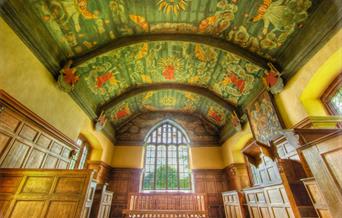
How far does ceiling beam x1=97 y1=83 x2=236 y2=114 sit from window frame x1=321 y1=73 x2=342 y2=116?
3.13 metres

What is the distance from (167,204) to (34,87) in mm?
5694

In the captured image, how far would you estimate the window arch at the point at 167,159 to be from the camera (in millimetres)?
7699

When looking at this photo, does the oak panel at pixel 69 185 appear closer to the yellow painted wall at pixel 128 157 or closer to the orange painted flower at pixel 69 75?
the orange painted flower at pixel 69 75

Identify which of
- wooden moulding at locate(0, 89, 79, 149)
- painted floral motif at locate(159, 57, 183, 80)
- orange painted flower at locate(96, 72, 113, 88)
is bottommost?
wooden moulding at locate(0, 89, 79, 149)

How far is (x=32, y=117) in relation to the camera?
135 inches

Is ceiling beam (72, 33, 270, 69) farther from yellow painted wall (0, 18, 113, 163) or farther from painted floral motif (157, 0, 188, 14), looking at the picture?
yellow painted wall (0, 18, 113, 163)

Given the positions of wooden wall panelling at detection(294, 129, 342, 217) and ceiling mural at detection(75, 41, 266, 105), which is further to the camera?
ceiling mural at detection(75, 41, 266, 105)

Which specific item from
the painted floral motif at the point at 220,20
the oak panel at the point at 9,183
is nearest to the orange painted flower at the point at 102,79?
the painted floral motif at the point at 220,20

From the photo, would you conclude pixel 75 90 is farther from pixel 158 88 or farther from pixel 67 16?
pixel 158 88

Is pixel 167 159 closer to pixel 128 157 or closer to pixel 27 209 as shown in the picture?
pixel 128 157

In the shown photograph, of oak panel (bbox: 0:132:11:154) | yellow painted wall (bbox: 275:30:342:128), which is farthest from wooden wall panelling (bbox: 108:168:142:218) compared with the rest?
yellow painted wall (bbox: 275:30:342:128)

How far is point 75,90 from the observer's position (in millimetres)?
4883

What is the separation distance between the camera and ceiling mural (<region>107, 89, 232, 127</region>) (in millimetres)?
7547

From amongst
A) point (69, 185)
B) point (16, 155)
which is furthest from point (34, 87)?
point (69, 185)
